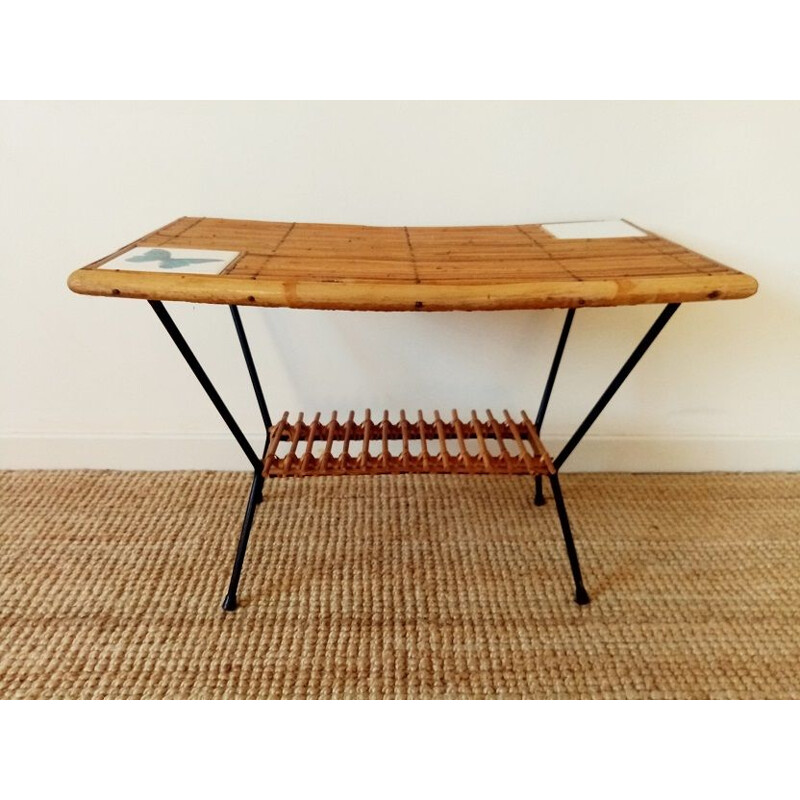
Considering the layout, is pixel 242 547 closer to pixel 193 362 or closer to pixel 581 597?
pixel 193 362

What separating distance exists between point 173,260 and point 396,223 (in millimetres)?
556

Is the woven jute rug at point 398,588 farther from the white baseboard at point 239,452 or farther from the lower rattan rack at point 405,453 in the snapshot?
the lower rattan rack at point 405,453

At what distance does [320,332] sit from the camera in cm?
160

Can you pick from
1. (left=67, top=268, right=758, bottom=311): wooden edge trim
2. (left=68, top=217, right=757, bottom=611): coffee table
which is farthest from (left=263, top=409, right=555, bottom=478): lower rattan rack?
(left=67, top=268, right=758, bottom=311): wooden edge trim

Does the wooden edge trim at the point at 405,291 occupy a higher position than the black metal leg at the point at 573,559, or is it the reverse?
the wooden edge trim at the point at 405,291


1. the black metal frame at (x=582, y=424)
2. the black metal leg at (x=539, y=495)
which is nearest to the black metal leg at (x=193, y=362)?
the black metal frame at (x=582, y=424)

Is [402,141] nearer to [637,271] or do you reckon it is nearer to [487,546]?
[637,271]

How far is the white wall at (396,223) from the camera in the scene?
1434mm

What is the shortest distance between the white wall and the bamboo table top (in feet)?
0.79

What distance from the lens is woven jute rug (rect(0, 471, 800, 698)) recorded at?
3.78 feet

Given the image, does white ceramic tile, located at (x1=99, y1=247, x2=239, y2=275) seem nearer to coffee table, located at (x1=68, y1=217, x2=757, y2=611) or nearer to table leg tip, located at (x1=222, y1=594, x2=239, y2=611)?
coffee table, located at (x1=68, y1=217, x2=757, y2=611)

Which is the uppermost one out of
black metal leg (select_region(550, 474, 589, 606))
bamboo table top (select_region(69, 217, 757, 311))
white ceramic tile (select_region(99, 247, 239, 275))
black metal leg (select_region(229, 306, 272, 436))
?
white ceramic tile (select_region(99, 247, 239, 275))

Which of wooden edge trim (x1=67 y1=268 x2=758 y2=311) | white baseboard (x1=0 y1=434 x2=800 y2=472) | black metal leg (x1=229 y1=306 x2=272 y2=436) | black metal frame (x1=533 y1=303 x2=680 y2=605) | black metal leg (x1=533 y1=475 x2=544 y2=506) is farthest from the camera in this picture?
white baseboard (x1=0 y1=434 x2=800 y2=472)

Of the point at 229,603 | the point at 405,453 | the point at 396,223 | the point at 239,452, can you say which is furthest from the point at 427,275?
the point at 239,452
